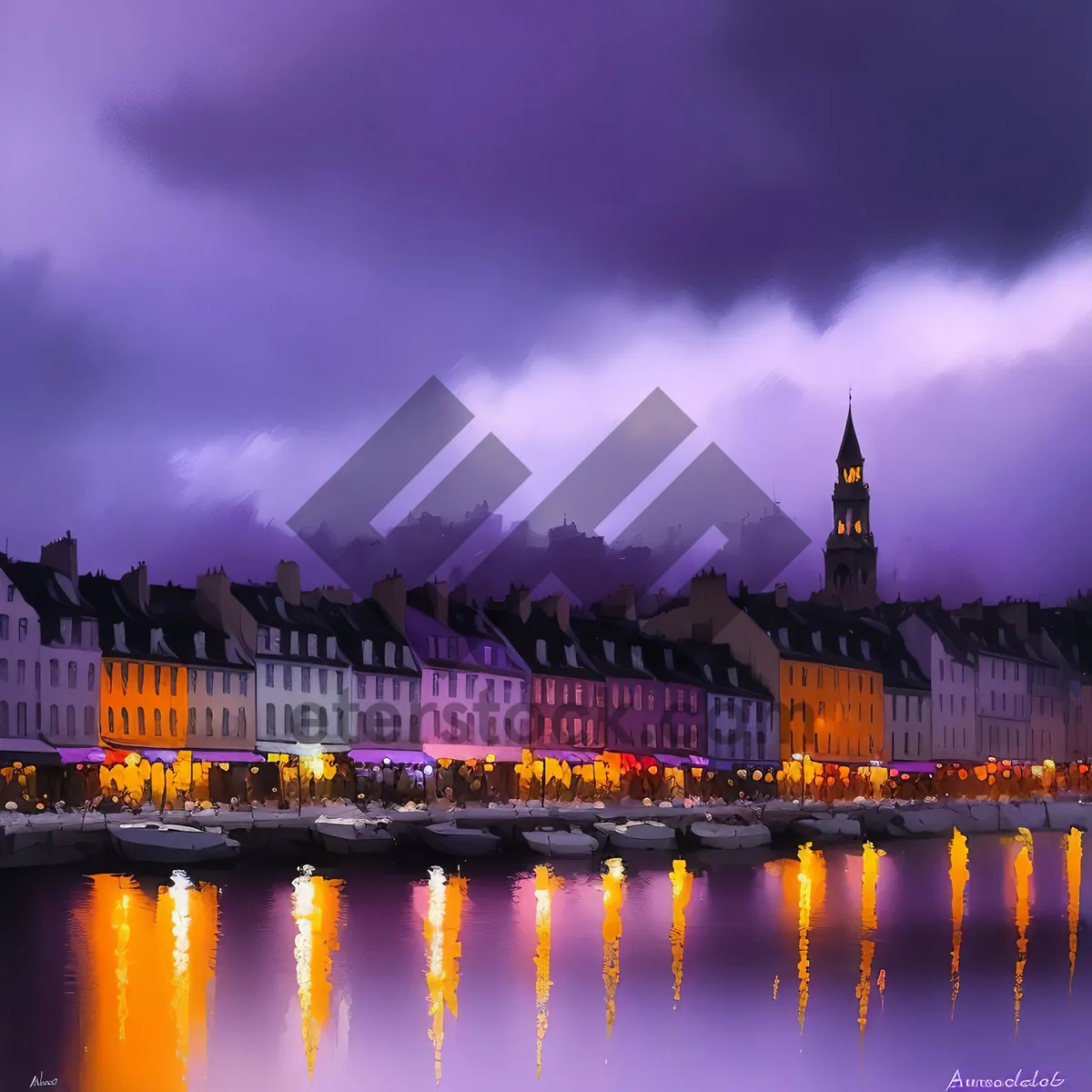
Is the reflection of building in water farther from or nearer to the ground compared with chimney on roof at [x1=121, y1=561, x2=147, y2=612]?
nearer to the ground

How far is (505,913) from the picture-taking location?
57.0 m

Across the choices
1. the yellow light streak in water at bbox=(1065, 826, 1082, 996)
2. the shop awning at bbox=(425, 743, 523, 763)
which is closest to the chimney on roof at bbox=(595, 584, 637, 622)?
the shop awning at bbox=(425, 743, 523, 763)

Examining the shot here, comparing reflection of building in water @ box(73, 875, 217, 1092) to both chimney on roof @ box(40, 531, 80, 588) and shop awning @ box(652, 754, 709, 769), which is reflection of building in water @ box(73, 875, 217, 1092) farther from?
shop awning @ box(652, 754, 709, 769)

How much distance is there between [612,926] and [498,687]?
4868cm

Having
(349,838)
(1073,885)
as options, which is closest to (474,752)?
(349,838)

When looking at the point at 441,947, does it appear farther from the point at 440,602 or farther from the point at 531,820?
the point at 440,602

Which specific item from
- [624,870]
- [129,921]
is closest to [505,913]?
[129,921]

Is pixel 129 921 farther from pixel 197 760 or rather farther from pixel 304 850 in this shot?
pixel 197 760

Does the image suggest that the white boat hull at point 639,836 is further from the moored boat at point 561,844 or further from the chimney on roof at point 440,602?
the chimney on roof at point 440,602

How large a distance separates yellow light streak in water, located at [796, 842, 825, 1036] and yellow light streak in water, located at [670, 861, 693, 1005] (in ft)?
9.87

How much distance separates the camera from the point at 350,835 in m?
72.1

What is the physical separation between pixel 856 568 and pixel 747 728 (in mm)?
40988

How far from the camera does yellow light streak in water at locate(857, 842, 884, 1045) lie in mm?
43375

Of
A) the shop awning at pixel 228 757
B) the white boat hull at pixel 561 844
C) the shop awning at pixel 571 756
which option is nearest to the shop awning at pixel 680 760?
the shop awning at pixel 571 756
